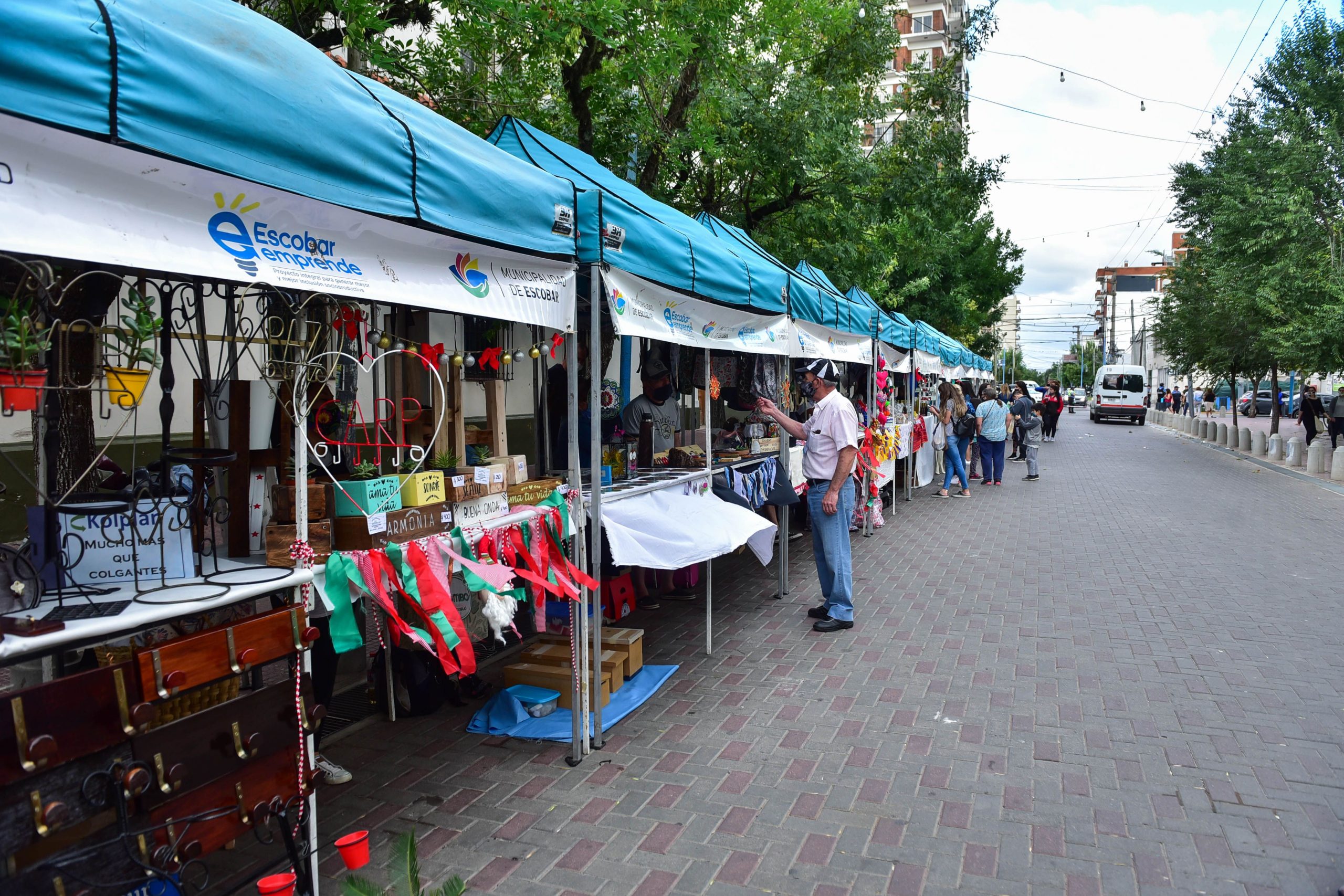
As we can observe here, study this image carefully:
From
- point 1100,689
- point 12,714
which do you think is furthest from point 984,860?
point 12,714

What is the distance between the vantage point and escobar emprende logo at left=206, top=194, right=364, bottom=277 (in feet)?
8.06

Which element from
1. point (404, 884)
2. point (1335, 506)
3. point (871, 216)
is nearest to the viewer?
point (404, 884)

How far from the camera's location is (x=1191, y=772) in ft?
13.2

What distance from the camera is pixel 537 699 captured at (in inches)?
185

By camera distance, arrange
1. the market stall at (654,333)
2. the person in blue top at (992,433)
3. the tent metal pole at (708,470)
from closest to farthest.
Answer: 1. the market stall at (654,333)
2. the tent metal pole at (708,470)
3. the person in blue top at (992,433)

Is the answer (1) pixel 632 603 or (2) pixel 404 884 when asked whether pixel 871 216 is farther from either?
(2) pixel 404 884

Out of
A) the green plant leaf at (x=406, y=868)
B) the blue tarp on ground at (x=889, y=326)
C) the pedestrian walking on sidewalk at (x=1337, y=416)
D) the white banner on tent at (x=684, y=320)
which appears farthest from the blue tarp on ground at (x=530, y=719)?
the pedestrian walking on sidewalk at (x=1337, y=416)

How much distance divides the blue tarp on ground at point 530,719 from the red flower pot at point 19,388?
296cm

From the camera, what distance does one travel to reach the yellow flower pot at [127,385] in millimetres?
2314

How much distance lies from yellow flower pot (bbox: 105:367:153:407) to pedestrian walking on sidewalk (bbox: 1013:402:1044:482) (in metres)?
17.0

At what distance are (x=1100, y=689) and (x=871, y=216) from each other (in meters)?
10.4

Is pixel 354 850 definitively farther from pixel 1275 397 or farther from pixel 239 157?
pixel 1275 397

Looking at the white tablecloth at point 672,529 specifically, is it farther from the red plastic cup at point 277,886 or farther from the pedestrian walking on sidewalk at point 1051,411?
the pedestrian walking on sidewalk at point 1051,411

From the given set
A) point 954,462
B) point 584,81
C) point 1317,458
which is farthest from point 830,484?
point 1317,458
